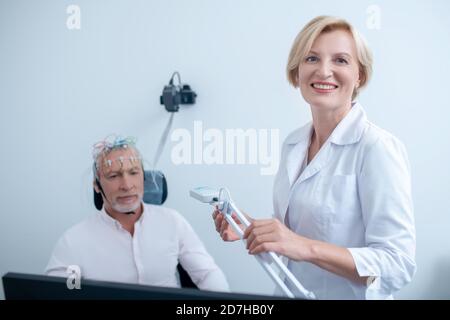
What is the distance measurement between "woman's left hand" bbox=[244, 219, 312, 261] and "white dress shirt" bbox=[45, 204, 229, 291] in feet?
2.50

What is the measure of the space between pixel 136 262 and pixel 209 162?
544 mm

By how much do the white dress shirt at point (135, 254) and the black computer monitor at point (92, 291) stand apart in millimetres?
920

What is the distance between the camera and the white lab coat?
812 millimetres

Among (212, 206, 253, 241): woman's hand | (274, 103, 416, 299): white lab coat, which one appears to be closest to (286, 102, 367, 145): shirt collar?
(274, 103, 416, 299): white lab coat

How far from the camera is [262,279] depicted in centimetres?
183

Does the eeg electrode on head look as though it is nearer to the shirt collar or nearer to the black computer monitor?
the shirt collar

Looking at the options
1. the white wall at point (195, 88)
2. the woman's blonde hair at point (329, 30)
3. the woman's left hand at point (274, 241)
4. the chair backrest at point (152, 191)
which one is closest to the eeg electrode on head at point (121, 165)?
the chair backrest at point (152, 191)

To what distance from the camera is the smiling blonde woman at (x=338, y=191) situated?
792mm

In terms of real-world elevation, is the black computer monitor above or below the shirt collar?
below

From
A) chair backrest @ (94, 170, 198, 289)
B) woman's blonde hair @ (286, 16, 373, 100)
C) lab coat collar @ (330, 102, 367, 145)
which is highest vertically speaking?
woman's blonde hair @ (286, 16, 373, 100)

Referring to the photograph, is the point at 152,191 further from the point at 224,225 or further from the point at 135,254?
the point at 224,225

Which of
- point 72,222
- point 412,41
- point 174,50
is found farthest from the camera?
point 72,222
